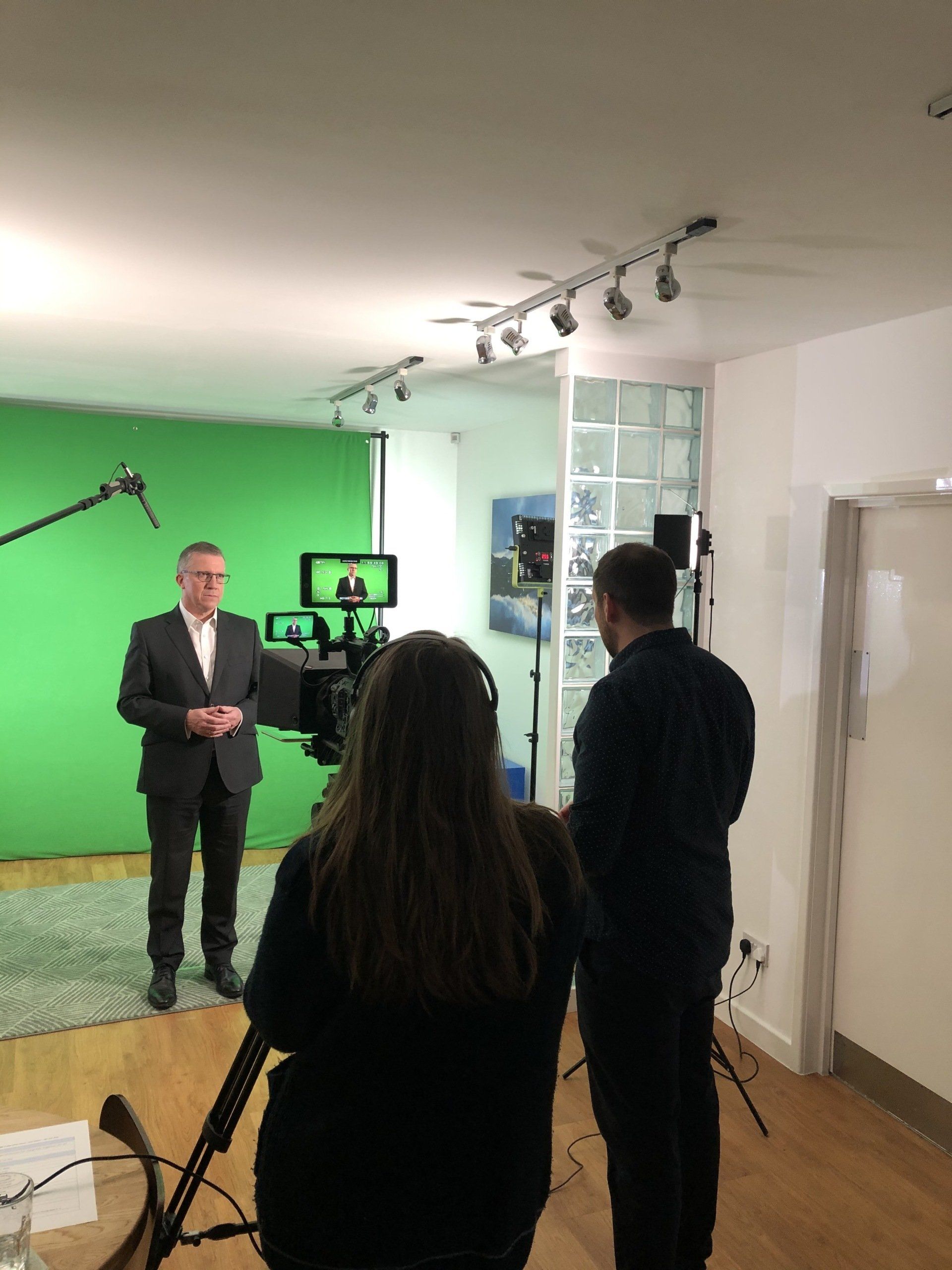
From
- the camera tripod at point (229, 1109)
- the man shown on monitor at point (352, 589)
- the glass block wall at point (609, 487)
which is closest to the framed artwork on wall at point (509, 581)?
the glass block wall at point (609, 487)

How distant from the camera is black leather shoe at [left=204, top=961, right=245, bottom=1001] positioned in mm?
3738

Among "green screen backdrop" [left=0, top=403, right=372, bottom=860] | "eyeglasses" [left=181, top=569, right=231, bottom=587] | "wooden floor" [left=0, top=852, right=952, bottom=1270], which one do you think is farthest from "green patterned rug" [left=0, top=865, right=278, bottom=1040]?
"eyeglasses" [left=181, top=569, right=231, bottom=587]

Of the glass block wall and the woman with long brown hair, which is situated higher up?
the glass block wall

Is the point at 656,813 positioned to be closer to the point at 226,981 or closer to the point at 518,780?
the point at 226,981

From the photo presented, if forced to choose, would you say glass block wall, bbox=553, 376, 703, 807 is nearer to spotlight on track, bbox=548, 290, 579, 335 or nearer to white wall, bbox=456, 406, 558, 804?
spotlight on track, bbox=548, 290, 579, 335

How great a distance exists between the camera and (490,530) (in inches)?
233

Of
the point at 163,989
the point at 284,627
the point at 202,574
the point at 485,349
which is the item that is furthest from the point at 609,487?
the point at 163,989

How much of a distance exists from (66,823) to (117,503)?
1.76m

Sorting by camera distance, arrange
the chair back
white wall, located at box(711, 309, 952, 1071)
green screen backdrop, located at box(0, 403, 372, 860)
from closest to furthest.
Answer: the chair back < white wall, located at box(711, 309, 952, 1071) < green screen backdrop, located at box(0, 403, 372, 860)

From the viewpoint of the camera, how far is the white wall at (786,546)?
3.04 metres

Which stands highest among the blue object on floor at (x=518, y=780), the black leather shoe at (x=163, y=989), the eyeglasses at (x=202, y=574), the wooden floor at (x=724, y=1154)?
the eyeglasses at (x=202, y=574)

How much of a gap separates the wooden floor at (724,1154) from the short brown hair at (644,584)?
1552 millimetres

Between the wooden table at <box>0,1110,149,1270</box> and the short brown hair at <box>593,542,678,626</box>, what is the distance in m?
1.35

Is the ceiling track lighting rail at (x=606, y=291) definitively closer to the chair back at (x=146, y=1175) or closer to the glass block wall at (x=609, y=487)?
the glass block wall at (x=609, y=487)
